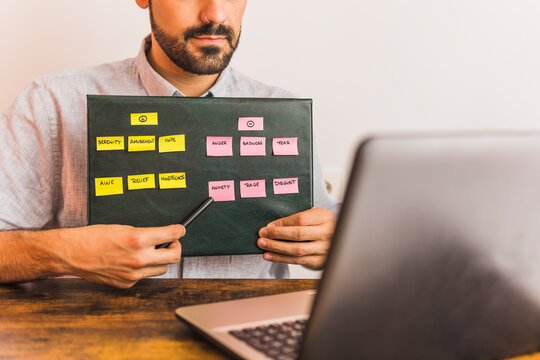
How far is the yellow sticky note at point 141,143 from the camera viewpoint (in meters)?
0.88

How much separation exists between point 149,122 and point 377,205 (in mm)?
638

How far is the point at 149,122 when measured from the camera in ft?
2.91

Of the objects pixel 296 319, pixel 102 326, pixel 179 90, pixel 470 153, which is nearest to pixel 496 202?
pixel 470 153

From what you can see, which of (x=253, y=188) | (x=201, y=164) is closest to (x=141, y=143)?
(x=201, y=164)

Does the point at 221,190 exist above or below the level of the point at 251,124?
below

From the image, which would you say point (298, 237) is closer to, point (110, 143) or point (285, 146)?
point (285, 146)

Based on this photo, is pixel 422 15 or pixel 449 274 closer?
pixel 449 274

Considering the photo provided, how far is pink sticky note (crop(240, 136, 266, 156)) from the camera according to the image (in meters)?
0.92

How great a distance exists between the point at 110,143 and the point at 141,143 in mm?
55

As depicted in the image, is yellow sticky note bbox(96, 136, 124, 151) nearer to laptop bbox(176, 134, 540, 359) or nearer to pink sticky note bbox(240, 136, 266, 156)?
pink sticky note bbox(240, 136, 266, 156)

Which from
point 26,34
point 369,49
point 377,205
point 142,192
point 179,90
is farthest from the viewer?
point 369,49

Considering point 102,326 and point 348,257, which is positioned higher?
point 348,257

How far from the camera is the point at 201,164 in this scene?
899mm

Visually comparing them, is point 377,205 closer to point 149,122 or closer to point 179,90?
point 149,122
